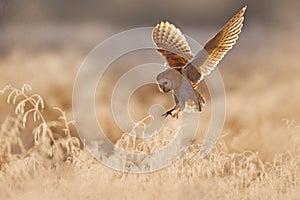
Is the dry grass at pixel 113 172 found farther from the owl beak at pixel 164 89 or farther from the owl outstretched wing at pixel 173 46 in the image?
the owl outstretched wing at pixel 173 46

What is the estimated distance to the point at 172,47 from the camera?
2553mm

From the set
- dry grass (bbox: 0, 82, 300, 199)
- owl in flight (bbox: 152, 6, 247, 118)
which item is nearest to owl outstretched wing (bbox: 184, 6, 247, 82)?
owl in flight (bbox: 152, 6, 247, 118)

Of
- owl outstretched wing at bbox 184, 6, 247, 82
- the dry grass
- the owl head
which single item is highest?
owl outstretched wing at bbox 184, 6, 247, 82

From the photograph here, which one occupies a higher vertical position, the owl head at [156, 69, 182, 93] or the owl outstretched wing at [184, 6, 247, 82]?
the owl outstretched wing at [184, 6, 247, 82]

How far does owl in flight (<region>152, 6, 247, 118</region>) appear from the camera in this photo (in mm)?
2523

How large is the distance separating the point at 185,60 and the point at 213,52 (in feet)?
0.41

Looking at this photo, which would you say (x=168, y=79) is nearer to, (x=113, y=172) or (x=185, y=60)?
(x=185, y=60)

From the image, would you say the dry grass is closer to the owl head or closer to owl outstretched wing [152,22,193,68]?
the owl head

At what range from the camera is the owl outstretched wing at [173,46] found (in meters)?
2.54

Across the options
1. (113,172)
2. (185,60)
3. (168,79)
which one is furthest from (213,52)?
(113,172)

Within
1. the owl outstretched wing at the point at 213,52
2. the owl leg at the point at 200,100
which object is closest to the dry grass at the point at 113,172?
the owl leg at the point at 200,100

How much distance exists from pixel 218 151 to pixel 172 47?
0.49 meters

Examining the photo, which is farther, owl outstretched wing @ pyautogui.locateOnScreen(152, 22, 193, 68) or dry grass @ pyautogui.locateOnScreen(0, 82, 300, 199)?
owl outstretched wing @ pyautogui.locateOnScreen(152, 22, 193, 68)

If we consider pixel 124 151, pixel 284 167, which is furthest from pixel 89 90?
pixel 284 167
